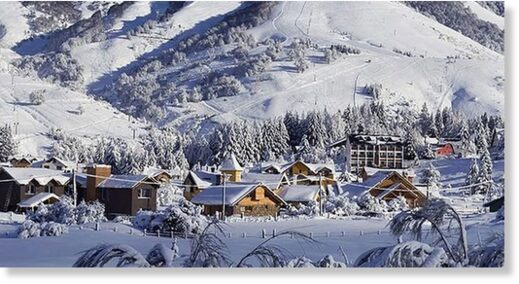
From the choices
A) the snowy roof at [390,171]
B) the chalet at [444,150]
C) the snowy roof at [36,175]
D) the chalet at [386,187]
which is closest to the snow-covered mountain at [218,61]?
the snowy roof at [36,175]

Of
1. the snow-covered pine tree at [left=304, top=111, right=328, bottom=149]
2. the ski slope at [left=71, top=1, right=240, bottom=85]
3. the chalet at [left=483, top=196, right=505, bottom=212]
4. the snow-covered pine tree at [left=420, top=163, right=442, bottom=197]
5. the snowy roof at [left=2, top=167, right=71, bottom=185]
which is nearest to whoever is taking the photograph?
the chalet at [left=483, top=196, right=505, bottom=212]

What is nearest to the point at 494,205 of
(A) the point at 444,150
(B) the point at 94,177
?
(A) the point at 444,150

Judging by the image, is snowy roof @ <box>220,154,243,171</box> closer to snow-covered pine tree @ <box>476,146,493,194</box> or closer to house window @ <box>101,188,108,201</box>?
house window @ <box>101,188,108,201</box>

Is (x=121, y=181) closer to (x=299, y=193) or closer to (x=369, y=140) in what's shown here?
(x=299, y=193)

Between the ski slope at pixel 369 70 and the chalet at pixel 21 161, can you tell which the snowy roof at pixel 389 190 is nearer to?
the ski slope at pixel 369 70

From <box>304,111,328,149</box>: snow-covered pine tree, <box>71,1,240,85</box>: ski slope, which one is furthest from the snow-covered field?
<box>71,1,240,85</box>: ski slope

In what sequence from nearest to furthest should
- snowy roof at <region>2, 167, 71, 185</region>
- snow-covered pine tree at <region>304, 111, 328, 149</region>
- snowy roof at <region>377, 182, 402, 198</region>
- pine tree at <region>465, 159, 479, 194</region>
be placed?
pine tree at <region>465, 159, 479, 194</region> → snowy roof at <region>377, 182, 402, 198</region> → snowy roof at <region>2, 167, 71, 185</region> → snow-covered pine tree at <region>304, 111, 328, 149</region>

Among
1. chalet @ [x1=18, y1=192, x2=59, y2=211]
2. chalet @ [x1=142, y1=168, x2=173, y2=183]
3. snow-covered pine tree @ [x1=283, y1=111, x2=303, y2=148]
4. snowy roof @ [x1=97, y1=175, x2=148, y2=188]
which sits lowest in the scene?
chalet @ [x1=18, y1=192, x2=59, y2=211]
